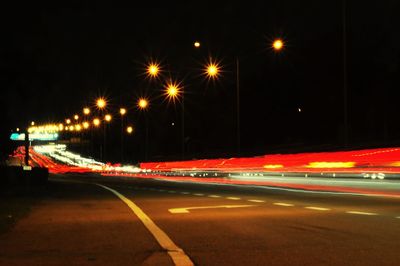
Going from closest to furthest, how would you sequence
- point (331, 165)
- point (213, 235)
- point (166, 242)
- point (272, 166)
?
point (166, 242)
point (213, 235)
point (331, 165)
point (272, 166)

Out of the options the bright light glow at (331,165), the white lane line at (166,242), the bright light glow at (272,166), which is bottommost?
the white lane line at (166,242)

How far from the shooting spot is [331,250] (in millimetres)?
11820

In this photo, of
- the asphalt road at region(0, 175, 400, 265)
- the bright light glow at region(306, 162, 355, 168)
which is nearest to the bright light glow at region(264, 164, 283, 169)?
the bright light glow at region(306, 162, 355, 168)

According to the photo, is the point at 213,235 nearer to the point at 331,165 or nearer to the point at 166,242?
the point at 166,242

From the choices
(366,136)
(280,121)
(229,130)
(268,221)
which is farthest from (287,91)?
(268,221)

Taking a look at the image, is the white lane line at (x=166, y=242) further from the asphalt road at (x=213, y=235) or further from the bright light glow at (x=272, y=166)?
the bright light glow at (x=272, y=166)

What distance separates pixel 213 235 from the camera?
14234 mm

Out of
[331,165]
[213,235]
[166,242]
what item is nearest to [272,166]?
[331,165]

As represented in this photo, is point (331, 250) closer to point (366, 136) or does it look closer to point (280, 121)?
point (366, 136)

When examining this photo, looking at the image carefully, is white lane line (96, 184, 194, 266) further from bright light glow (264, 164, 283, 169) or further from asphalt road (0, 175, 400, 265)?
bright light glow (264, 164, 283, 169)

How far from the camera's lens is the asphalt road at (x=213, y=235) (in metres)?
11.2

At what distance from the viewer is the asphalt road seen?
36.9 ft

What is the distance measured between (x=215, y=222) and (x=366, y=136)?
65627 millimetres

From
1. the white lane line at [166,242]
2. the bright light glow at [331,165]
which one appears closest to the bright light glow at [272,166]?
the bright light glow at [331,165]
